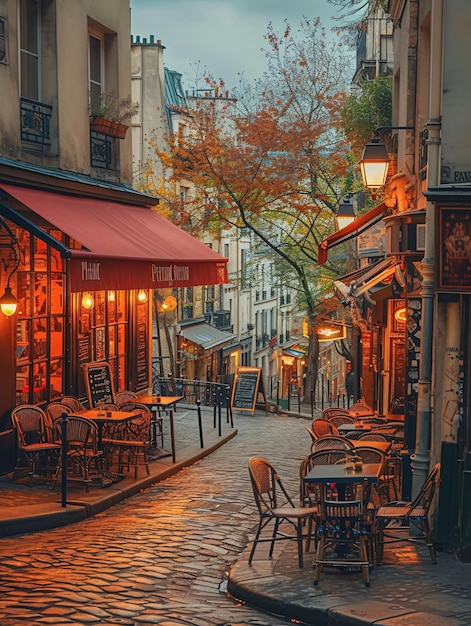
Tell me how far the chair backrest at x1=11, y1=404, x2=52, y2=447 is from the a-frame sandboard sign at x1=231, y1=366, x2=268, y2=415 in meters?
12.6

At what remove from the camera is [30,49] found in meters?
15.8

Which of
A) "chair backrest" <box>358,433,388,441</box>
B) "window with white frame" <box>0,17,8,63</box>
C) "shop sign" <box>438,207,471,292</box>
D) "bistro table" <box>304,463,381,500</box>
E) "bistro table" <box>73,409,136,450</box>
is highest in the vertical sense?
"window with white frame" <box>0,17,8,63</box>

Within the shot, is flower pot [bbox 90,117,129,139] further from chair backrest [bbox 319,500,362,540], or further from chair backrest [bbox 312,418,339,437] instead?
chair backrest [bbox 319,500,362,540]

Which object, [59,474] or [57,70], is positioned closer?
[59,474]

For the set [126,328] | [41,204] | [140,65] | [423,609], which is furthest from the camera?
[140,65]

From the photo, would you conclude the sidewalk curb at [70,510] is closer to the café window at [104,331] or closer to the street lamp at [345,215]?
the café window at [104,331]

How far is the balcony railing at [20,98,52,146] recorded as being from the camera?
1497 cm

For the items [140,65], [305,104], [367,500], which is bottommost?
[367,500]

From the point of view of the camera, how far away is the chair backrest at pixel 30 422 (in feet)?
44.6

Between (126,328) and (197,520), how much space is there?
8.24 metres

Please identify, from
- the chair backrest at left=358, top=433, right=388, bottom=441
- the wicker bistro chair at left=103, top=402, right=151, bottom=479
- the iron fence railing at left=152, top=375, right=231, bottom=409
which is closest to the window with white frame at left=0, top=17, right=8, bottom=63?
the wicker bistro chair at left=103, top=402, right=151, bottom=479

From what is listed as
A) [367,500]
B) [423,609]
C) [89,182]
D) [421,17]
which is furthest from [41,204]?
[423,609]

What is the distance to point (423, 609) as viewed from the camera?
315 inches

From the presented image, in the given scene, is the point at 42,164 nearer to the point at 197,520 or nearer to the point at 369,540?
the point at 197,520
